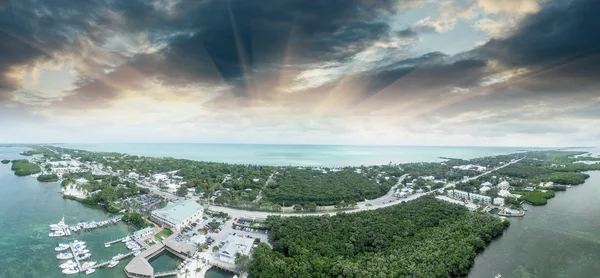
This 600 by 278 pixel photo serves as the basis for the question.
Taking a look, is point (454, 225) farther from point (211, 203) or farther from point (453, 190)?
point (211, 203)

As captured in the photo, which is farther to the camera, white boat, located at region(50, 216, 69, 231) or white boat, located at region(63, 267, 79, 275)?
white boat, located at region(50, 216, 69, 231)

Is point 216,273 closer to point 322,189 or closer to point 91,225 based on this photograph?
point 91,225

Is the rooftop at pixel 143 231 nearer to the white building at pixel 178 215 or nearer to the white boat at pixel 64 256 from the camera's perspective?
the white building at pixel 178 215

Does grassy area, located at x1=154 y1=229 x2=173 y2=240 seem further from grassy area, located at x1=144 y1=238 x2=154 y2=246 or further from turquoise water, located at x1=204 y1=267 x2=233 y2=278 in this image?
turquoise water, located at x1=204 y1=267 x2=233 y2=278

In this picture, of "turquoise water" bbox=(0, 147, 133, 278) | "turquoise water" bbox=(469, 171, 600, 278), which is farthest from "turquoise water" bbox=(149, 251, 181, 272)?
"turquoise water" bbox=(469, 171, 600, 278)

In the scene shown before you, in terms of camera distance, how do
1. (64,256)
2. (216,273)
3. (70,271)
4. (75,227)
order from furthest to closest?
1. (75,227)
2. (64,256)
3. (216,273)
4. (70,271)

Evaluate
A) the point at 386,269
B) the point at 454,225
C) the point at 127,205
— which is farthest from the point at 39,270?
the point at 454,225

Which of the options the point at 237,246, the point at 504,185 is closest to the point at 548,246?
the point at 504,185
